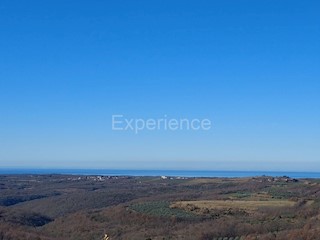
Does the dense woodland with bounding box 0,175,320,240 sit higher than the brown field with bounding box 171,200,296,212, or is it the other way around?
the brown field with bounding box 171,200,296,212

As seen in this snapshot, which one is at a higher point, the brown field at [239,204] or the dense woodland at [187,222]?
the brown field at [239,204]

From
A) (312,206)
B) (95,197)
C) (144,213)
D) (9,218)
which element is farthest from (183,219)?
(95,197)

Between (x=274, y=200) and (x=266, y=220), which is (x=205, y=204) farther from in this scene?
(x=266, y=220)

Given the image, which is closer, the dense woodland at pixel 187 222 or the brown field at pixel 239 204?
the dense woodland at pixel 187 222

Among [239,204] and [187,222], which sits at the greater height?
[239,204]

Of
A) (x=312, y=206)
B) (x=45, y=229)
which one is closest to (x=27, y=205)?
(x=45, y=229)

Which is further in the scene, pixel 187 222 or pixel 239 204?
pixel 239 204

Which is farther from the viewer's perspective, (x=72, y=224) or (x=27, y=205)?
(x=27, y=205)

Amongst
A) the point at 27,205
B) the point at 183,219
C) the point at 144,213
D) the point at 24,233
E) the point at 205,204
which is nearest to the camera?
the point at 24,233

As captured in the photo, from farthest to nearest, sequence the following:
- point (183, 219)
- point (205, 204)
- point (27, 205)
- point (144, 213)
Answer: point (27, 205) < point (205, 204) < point (144, 213) < point (183, 219)

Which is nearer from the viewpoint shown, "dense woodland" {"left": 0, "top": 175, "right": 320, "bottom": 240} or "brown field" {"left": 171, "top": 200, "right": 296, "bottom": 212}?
"dense woodland" {"left": 0, "top": 175, "right": 320, "bottom": 240}
